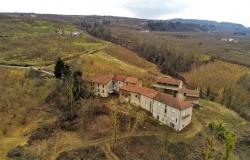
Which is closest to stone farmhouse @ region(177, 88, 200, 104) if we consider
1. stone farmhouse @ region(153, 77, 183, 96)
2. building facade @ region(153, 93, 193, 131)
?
stone farmhouse @ region(153, 77, 183, 96)

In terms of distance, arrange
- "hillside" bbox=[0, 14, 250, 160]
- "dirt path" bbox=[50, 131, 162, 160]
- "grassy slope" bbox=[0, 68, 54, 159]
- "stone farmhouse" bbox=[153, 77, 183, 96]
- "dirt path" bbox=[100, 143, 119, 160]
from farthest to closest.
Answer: "stone farmhouse" bbox=[153, 77, 183, 96]
"grassy slope" bbox=[0, 68, 54, 159]
"hillside" bbox=[0, 14, 250, 160]
"dirt path" bbox=[50, 131, 162, 160]
"dirt path" bbox=[100, 143, 119, 160]

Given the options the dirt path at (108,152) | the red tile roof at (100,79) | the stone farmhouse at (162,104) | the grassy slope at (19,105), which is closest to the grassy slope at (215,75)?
the stone farmhouse at (162,104)

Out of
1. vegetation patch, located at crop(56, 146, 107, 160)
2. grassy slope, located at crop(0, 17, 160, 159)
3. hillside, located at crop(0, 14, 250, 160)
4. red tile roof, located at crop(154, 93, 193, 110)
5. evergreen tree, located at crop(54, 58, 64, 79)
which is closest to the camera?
vegetation patch, located at crop(56, 146, 107, 160)

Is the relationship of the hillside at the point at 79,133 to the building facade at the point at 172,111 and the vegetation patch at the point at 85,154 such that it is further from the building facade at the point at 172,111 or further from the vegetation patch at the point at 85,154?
the building facade at the point at 172,111

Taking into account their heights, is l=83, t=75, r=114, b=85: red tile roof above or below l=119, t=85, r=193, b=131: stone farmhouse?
above

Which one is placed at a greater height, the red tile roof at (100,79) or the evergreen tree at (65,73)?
the evergreen tree at (65,73)

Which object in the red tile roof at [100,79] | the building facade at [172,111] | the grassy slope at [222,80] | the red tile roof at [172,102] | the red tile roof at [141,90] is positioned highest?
the red tile roof at [100,79]

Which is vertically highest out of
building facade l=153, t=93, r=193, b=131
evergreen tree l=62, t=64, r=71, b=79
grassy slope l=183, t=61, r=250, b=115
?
evergreen tree l=62, t=64, r=71, b=79

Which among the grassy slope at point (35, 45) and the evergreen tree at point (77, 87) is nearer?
the evergreen tree at point (77, 87)

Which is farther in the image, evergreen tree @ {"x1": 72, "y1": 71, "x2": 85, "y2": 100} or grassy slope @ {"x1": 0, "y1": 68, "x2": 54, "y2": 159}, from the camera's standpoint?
evergreen tree @ {"x1": 72, "y1": 71, "x2": 85, "y2": 100}

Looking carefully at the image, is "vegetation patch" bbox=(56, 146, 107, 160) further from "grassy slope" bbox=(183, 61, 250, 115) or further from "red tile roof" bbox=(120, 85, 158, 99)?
"grassy slope" bbox=(183, 61, 250, 115)
